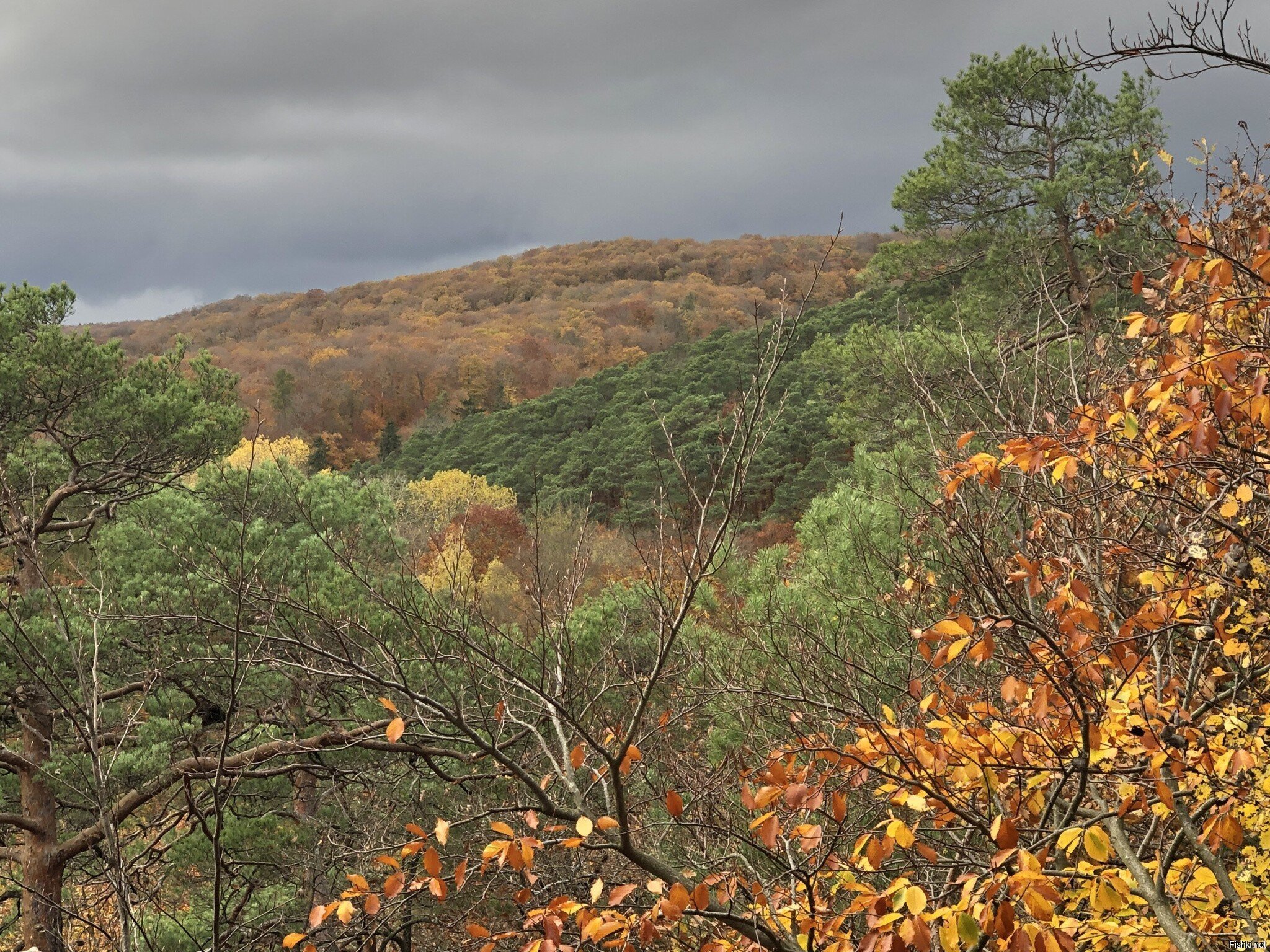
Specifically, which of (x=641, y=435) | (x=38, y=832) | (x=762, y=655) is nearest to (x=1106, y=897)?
(x=762, y=655)

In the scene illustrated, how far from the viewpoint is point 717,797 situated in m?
5.39

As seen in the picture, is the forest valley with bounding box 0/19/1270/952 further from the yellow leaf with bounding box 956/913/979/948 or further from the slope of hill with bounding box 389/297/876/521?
the slope of hill with bounding box 389/297/876/521

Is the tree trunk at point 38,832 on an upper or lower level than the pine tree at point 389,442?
lower

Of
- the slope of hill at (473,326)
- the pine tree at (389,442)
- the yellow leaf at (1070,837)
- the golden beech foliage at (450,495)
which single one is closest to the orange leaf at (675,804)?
the yellow leaf at (1070,837)

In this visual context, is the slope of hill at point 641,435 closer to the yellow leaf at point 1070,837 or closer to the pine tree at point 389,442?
the pine tree at point 389,442

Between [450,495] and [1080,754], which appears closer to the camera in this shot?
[1080,754]

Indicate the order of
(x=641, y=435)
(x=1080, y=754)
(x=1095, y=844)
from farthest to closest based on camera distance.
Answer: (x=641, y=435), (x=1080, y=754), (x=1095, y=844)

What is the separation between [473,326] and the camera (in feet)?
220

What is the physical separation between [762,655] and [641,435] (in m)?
22.6

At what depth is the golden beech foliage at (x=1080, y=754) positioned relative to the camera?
2.22 m

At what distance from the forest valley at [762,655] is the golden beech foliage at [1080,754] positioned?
30 millimetres

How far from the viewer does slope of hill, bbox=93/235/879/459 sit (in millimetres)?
47750

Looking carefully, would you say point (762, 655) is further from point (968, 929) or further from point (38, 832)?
point (38, 832)

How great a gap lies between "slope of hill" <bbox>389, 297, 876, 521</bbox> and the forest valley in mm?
8242
